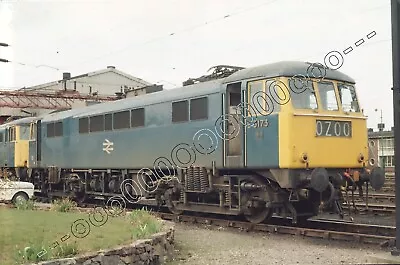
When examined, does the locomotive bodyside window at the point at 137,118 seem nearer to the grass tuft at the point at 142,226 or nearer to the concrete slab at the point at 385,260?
the grass tuft at the point at 142,226

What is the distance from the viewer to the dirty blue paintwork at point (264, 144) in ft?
40.7

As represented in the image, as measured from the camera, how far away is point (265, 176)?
12.9m

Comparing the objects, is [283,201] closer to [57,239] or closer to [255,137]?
[255,137]

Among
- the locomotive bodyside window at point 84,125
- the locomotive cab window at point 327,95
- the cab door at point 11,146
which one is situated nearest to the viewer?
the locomotive cab window at point 327,95

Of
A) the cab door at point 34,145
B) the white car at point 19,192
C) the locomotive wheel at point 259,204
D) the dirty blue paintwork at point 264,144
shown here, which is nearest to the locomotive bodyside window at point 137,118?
the dirty blue paintwork at point 264,144

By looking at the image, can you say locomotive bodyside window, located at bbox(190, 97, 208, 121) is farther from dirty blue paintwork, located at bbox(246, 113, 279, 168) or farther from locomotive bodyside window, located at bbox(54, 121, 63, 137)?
locomotive bodyside window, located at bbox(54, 121, 63, 137)

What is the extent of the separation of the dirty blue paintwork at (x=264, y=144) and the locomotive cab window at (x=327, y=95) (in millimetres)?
1396

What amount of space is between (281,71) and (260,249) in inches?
167

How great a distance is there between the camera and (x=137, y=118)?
1742 cm

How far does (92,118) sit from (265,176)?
30.3 feet

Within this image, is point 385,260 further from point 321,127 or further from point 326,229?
point 326,229

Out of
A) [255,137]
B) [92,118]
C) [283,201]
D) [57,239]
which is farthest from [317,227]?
[92,118]

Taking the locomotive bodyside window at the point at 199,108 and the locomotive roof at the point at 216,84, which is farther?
the locomotive bodyside window at the point at 199,108

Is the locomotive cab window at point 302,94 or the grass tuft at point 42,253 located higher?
the locomotive cab window at point 302,94
